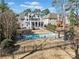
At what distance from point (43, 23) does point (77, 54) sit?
181ft

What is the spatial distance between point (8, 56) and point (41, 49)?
5562mm

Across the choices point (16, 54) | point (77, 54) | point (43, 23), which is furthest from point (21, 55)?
point (43, 23)

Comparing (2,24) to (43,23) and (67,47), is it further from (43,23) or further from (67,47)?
(43,23)

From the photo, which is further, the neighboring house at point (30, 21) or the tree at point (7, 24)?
the neighboring house at point (30, 21)

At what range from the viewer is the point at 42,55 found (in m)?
23.9

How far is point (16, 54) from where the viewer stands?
77.8 feet

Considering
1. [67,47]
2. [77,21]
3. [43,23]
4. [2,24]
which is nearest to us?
[77,21]

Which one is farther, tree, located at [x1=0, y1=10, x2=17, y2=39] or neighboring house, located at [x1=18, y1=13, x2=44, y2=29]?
neighboring house, located at [x1=18, y1=13, x2=44, y2=29]

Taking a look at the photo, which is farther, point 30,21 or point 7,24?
point 30,21

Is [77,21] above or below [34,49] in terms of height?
above

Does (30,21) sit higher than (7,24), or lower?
higher

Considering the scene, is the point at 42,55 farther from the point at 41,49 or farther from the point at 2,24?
the point at 2,24

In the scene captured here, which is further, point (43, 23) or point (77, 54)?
point (43, 23)

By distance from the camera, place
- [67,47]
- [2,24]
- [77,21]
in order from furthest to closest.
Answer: [2,24] < [67,47] < [77,21]
